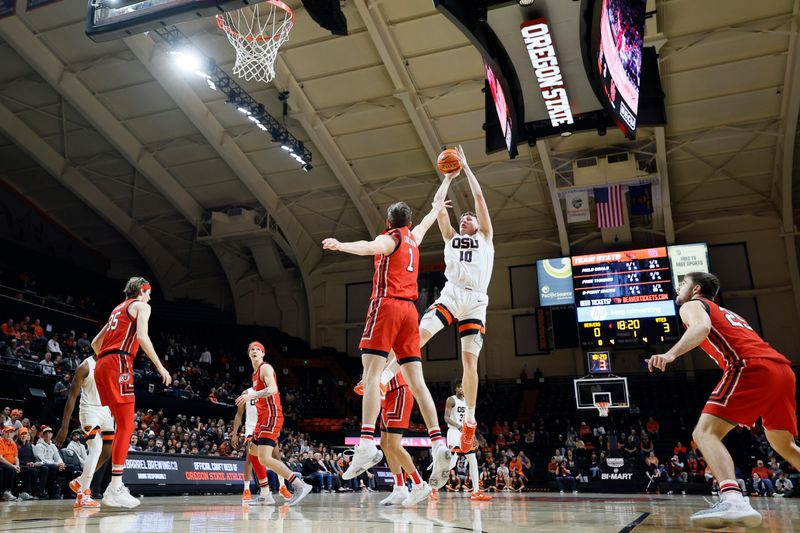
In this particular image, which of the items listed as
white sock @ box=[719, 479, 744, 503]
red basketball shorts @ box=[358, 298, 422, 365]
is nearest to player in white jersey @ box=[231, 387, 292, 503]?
red basketball shorts @ box=[358, 298, 422, 365]

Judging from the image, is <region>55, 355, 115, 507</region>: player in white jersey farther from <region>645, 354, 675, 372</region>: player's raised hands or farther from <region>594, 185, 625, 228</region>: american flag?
<region>594, 185, 625, 228</region>: american flag

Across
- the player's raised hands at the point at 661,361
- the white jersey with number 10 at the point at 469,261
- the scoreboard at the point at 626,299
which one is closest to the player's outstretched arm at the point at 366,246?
the white jersey with number 10 at the point at 469,261

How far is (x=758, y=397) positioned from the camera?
4.00 metres

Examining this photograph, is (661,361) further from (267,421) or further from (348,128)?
(348,128)

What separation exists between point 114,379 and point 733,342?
5123 mm

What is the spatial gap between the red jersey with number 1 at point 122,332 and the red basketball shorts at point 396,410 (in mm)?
2470

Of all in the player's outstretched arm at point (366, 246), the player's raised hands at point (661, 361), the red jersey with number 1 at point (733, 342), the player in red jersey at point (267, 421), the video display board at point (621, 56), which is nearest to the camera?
the player's raised hands at point (661, 361)

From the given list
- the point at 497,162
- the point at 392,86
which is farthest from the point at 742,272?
the point at 392,86

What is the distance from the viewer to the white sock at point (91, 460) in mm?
6369

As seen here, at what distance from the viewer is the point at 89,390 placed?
7.16m

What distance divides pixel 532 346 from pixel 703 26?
46.9 ft

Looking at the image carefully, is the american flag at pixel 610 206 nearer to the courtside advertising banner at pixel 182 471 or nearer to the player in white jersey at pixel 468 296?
the courtside advertising banner at pixel 182 471

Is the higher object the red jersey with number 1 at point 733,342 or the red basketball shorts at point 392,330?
the red basketball shorts at point 392,330

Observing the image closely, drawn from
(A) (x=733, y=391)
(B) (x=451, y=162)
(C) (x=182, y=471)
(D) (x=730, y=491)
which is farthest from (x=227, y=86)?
(D) (x=730, y=491)
